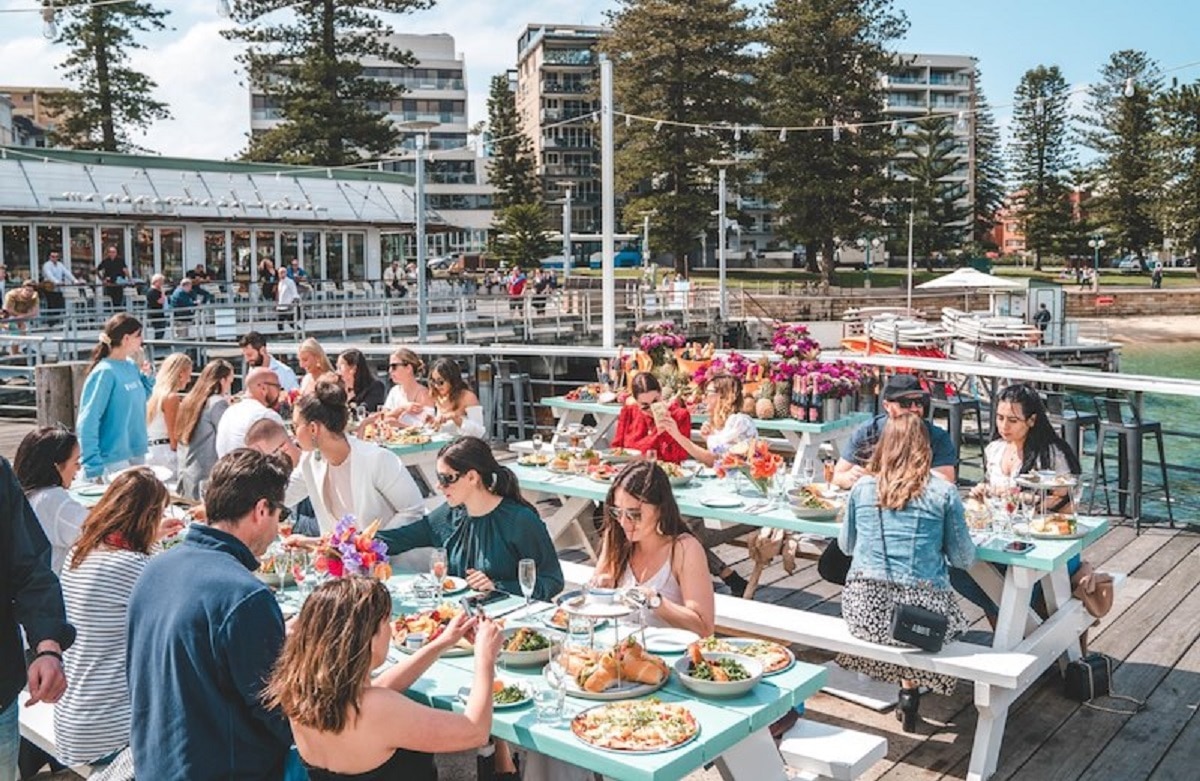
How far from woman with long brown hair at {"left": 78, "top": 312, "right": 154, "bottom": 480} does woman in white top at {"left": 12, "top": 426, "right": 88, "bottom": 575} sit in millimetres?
2433

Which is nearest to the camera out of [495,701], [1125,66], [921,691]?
[495,701]

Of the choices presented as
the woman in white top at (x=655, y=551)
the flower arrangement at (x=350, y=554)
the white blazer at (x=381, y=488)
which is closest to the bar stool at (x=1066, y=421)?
the woman in white top at (x=655, y=551)

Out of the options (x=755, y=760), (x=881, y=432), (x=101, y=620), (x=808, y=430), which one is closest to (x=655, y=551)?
(x=755, y=760)

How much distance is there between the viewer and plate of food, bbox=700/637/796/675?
3312 millimetres

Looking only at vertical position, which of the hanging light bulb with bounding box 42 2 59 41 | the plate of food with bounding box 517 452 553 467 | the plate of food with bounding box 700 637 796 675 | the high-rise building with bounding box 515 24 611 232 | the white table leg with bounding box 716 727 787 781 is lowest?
the white table leg with bounding box 716 727 787 781

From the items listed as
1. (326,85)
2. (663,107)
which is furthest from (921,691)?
(663,107)

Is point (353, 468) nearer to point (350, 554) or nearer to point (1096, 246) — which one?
point (350, 554)

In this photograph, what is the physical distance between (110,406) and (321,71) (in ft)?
118

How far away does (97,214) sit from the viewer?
25.2 meters

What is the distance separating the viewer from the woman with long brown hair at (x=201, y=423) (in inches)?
268

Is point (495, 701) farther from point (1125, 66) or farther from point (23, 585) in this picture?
point (1125, 66)

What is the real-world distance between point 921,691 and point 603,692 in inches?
90.4

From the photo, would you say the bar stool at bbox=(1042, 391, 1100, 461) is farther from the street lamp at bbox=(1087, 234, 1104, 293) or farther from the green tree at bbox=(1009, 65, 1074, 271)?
the green tree at bbox=(1009, 65, 1074, 271)

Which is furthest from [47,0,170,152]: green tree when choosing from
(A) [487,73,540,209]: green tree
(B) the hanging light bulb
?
(B) the hanging light bulb
